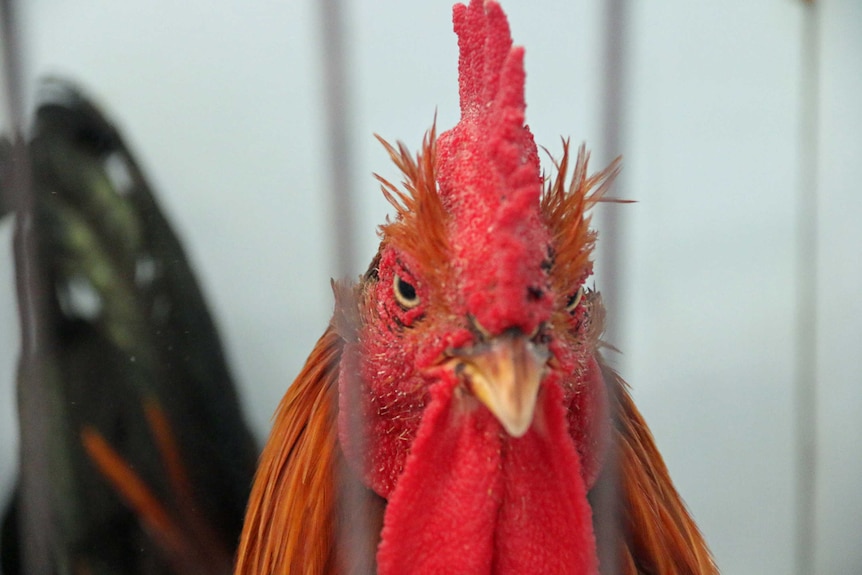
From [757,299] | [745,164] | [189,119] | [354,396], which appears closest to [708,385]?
[757,299]

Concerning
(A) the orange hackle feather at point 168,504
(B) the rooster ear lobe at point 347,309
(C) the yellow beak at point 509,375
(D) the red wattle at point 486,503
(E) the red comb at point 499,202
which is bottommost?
(A) the orange hackle feather at point 168,504

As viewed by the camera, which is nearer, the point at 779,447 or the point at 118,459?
the point at 118,459

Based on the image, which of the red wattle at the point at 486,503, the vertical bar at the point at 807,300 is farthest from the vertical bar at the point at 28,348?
the vertical bar at the point at 807,300

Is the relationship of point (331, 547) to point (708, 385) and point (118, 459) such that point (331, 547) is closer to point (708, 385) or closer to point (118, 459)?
point (118, 459)

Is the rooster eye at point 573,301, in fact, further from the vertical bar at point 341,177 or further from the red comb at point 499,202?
the vertical bar at point 341,177

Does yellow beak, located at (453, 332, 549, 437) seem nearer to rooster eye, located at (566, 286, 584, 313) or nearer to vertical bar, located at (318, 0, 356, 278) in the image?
rooster eye, located at (566, 286, 584, 313)

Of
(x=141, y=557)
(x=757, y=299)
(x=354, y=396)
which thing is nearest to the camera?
(x=354, y=396)

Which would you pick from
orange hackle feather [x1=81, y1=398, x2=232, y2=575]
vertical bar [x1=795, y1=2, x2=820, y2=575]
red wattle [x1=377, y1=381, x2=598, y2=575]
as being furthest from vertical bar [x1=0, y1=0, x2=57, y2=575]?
vertical bar [x1=795, y1=2, x2=820, y2=575]
